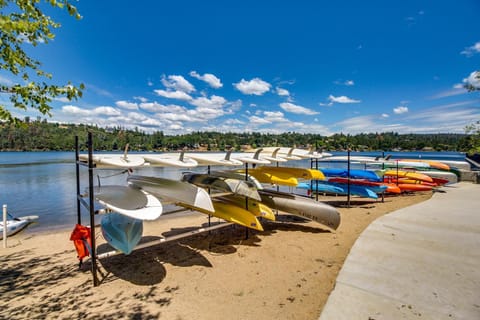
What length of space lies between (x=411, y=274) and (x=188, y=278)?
11.9 ft

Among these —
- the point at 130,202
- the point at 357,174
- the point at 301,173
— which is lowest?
the point at 357,174

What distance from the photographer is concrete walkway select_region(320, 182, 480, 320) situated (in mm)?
2855

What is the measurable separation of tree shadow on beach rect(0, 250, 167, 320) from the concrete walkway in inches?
98.9

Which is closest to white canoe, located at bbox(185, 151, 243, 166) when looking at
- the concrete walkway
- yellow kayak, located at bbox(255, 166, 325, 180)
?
yellow kayak, located at bbox(255, 166, 325, 180)

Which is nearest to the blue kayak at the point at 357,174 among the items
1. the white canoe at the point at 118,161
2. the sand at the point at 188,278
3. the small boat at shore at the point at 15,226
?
the sand at the point at 188,278

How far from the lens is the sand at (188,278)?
10.5 feet

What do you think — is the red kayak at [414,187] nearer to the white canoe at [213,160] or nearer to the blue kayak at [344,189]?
the blue kayak at [344,189]

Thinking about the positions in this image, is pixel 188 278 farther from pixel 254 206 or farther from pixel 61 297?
pixel 254 206

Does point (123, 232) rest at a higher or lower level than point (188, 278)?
higher

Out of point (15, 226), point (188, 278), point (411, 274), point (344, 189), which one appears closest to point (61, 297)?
point (188, 278)

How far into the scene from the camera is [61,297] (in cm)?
355

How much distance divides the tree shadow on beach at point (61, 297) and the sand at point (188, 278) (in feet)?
0.04

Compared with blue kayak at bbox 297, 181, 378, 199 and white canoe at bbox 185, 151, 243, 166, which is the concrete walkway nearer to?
white canoe at bbox 185, 151, 243, 166

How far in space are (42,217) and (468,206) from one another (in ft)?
53.8
